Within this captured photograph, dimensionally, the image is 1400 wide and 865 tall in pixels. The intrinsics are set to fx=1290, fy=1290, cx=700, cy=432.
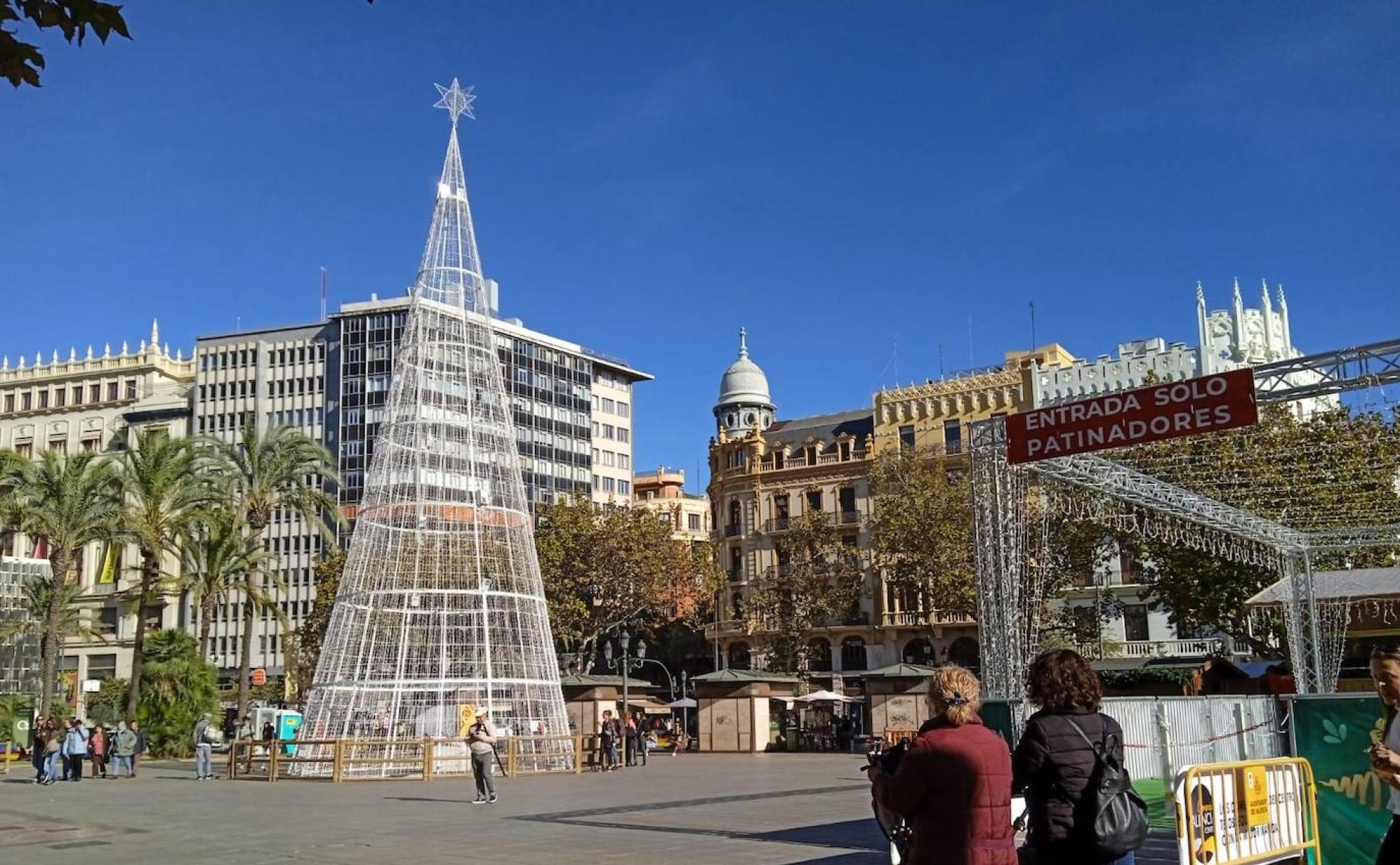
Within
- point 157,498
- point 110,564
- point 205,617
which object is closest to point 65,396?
point 110,564

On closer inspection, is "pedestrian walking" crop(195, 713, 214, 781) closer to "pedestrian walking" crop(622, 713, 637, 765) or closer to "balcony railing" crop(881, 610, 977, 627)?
"pedestrian walking" crop(622, 713, 637, 765)

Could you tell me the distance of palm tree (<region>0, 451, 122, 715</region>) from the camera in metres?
37.2

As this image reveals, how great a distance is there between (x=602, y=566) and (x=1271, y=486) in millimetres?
32370

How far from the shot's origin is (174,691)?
123 ft

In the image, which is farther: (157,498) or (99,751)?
(157,498)

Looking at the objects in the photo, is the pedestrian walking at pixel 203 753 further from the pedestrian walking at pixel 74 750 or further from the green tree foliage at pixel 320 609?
the green tree foliage at pixel 320 609

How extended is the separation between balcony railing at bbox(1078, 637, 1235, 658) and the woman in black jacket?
46456 millimetres

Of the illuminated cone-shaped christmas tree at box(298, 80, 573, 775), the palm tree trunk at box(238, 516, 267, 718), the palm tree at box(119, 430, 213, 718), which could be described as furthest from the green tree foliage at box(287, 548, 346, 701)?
the illuminated cone-shaped christmas tree at box(298, 80, 573, 775)

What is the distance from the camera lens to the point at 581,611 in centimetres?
5409

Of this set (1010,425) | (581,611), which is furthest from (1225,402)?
(581,611)

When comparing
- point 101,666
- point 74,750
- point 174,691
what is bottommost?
point 74,750

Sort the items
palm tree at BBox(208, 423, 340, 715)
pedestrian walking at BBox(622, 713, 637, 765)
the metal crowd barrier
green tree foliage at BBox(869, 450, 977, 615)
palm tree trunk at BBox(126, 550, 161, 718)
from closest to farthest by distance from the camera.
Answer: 1. the metal crowd barrier
2. pedestrian walking at BBox(622, 713, 637, 765)
3. palm tree trunk at BBox(126, 550, 161, 718)
4. palm tree at BBox(208, 423, 340, 715)
5. green tree foliage at BBox(869, 450, 977, 615)

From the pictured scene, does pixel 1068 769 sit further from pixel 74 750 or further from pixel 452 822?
pixel 74 750

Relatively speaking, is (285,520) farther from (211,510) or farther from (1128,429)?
(1128,429)
